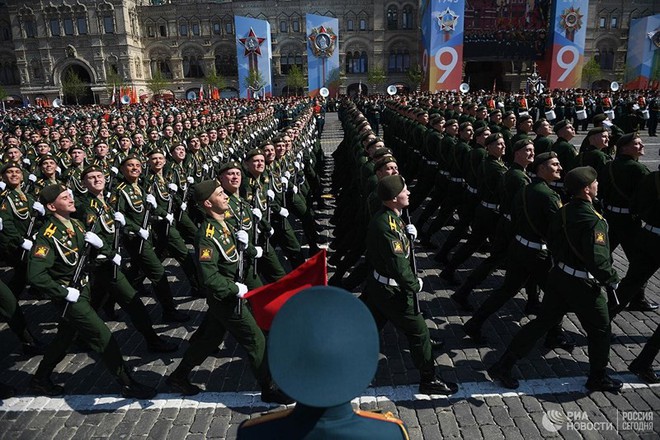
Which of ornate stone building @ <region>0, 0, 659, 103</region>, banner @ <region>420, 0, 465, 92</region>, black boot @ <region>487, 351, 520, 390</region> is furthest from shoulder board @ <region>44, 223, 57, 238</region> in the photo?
ornate stone building @ <region>0, 0, 659, 103</region>

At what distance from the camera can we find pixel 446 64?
40875mm

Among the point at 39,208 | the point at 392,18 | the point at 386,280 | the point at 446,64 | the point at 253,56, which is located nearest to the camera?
the point at 386,280

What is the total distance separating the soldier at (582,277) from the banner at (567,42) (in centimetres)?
4421

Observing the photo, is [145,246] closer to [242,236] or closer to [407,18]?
[242,236]

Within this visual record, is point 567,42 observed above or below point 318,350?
above

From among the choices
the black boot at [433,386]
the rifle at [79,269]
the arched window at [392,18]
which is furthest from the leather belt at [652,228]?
the arched window at [392,18]

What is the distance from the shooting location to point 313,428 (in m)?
1.60

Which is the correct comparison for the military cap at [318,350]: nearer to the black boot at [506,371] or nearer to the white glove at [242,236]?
the white glove at [242,236]

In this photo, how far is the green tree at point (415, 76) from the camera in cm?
5119

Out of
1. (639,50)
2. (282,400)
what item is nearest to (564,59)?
(639,50)

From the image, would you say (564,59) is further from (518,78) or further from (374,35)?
(374,35)

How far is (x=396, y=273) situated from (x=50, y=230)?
3.27 m

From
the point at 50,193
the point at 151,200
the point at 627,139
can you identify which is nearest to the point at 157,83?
the point at 151,200

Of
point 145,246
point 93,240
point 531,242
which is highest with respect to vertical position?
point 93,240
